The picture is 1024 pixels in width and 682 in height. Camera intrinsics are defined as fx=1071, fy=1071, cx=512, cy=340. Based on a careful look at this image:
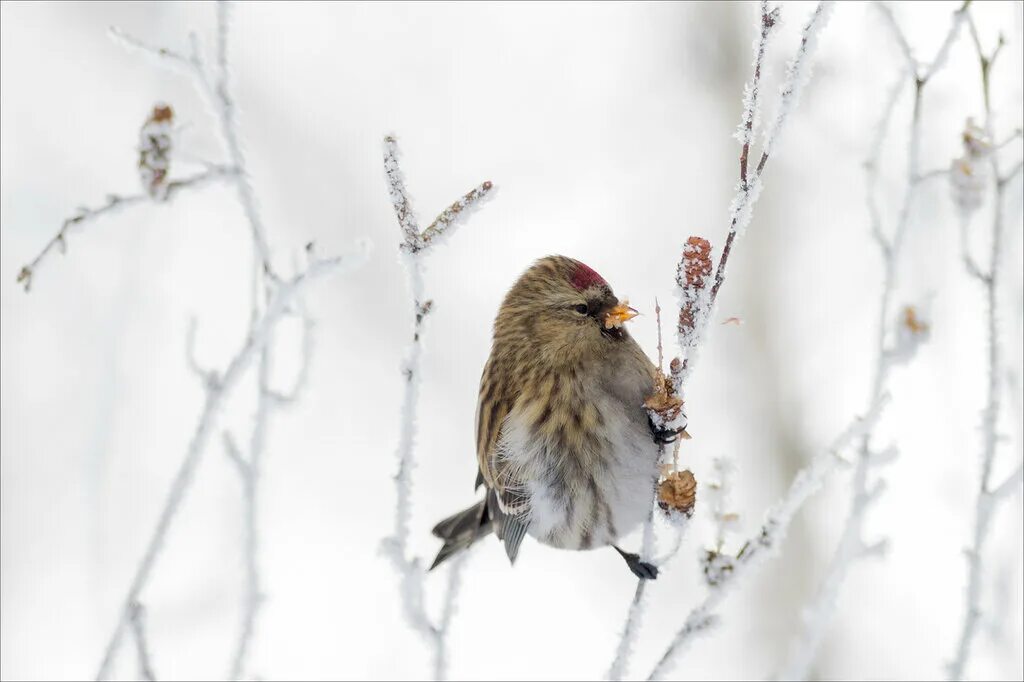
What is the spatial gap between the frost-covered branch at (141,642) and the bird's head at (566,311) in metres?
1.22

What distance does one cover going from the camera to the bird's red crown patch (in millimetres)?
2566

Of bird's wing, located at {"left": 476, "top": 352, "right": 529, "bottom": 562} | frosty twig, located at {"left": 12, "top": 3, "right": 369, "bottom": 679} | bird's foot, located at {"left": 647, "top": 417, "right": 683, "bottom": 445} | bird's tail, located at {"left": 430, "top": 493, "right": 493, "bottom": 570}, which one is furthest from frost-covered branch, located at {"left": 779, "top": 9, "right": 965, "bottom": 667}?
bird's tail, located at {"left": 430, "top": 493, "right": 493, "bottom": 570}

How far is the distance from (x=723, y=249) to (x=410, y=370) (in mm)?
493

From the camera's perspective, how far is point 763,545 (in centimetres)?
166

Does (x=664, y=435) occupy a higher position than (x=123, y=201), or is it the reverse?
(x=123, y=201)

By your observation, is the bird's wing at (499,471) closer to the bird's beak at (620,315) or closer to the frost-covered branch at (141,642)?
the bird's beak at (620,315)

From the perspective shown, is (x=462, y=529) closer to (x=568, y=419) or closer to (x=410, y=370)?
(x=568, y=419)

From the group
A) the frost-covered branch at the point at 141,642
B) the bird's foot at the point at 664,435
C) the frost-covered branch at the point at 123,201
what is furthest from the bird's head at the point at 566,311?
the frost-covered branch at the point at 141,642

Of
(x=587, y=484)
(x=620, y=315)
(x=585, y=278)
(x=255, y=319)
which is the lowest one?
(x=587, y=484)

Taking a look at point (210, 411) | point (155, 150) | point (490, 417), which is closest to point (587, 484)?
point (490, 417)

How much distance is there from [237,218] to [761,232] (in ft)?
9.68

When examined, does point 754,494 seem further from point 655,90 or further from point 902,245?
point 902,245

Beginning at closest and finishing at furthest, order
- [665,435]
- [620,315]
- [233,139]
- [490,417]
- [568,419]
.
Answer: [233,139], [665,435], [620,315], [568,419], [490,417]

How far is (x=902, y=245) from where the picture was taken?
1.85 meters
